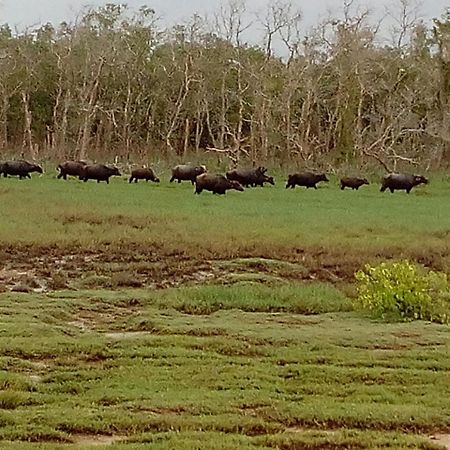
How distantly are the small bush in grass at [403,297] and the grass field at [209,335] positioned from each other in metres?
0.28

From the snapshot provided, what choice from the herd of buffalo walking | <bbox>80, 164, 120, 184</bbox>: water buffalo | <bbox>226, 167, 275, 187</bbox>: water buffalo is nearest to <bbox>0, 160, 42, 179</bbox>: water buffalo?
the herd of buffalo walking

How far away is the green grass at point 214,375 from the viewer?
19.7 ft

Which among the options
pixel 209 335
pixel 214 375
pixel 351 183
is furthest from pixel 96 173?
pixel 214 375

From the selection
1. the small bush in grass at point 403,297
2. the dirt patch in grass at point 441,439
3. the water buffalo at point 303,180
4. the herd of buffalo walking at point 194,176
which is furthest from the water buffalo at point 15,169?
the dirt patch in grass at point 441,439

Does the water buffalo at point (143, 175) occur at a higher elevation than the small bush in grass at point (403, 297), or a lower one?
higher

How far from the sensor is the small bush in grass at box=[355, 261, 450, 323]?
10984 mm

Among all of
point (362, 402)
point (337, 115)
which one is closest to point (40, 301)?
point (362, 402)

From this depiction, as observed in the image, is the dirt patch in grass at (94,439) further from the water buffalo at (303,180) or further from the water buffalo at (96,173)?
the water buffalo at (303,180)

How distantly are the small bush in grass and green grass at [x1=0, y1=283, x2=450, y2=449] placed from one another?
1.08 feet

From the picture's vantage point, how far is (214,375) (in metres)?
7.60

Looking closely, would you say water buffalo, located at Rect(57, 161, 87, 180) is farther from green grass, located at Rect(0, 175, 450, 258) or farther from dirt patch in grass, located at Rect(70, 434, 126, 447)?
dirt patch in grass, located at Rect(70, 434, 126, 447)

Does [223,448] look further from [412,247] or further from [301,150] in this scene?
[301,150]

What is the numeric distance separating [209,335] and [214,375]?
194cm

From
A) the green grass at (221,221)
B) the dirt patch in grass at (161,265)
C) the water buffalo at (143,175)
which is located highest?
the water buffalo at (143,175)
